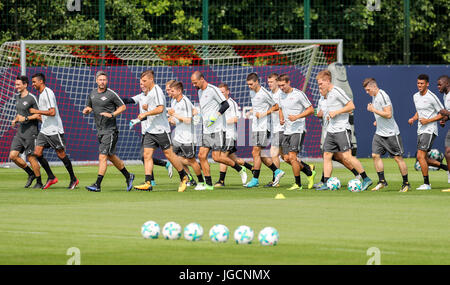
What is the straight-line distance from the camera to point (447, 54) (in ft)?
104

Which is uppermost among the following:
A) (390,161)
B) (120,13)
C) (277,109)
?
(120,13)

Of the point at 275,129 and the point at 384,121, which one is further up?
the point at 384,121

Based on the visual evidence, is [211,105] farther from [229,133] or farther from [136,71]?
[136,71]

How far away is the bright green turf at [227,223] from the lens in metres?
Answer: 9.82

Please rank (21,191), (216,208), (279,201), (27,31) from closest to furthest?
1. (216,208)
2. (279,201)
3. (21,191)
4. (27,31)

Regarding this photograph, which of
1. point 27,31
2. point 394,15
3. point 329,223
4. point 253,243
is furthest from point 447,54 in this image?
point 253,243

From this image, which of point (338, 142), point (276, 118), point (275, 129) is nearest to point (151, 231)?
point (338, 142)

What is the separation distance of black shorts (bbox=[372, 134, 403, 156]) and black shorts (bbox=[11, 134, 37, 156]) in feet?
20.8

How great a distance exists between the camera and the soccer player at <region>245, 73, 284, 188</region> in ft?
61.6

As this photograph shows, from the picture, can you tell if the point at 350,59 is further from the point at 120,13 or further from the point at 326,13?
the point at 120,13

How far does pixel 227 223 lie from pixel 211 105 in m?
5.78

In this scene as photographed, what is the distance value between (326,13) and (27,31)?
29.6 feet

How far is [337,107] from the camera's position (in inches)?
698

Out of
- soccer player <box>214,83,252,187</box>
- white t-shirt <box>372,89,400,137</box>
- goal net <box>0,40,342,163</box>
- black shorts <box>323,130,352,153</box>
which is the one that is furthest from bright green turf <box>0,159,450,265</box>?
goal net <box>0,40,342,163</box>
